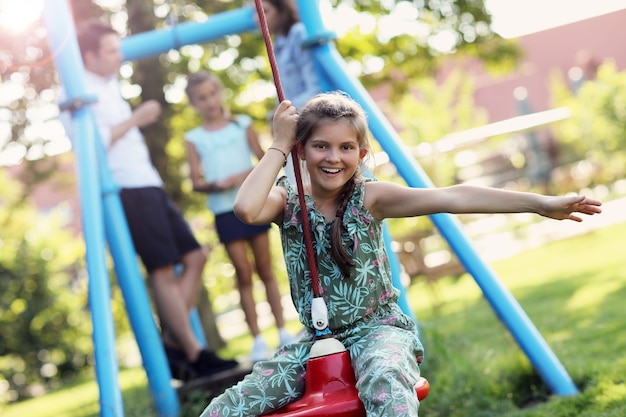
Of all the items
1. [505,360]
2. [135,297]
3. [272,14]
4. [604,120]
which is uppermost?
[272,14]

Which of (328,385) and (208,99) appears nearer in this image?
(328,385)

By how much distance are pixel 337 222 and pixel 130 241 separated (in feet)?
7.24

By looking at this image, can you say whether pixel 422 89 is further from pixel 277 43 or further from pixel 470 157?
pixel 277 43

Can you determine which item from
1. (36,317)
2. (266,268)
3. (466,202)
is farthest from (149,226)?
(36,317)

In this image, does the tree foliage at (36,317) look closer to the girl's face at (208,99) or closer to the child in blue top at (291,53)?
the girl's face at (208,99)

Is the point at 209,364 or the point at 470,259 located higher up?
the point at 470,259

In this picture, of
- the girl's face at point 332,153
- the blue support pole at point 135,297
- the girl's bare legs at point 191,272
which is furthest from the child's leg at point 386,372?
the girl's bare legs at point 191,272

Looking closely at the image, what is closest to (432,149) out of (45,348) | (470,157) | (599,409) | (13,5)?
(45,348)

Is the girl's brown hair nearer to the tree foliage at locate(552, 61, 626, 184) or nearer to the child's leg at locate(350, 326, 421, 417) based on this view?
the child's leg at locate(350, 326, 421, 417)

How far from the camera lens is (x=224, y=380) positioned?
16.5ft

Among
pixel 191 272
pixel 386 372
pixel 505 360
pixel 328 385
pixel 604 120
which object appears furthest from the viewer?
pixel 604 120

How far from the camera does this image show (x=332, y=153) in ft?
9.92

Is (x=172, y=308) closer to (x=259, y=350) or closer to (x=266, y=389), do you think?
(x=259, y=350)

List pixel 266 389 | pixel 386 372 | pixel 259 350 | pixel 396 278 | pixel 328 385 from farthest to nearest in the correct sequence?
pixel 259 350 < pixel 396 278 < pixel 266 389 < pixel 328 385 < pixel 386 372
